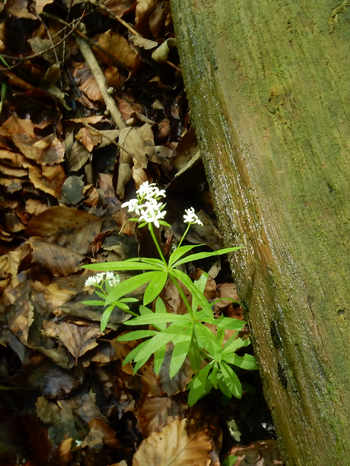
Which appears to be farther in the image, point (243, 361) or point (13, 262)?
point (13, 262)

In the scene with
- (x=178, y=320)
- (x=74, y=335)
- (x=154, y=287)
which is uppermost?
(x=154, y=287)

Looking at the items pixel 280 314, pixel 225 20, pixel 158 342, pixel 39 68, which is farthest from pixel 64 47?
pixel 280 314

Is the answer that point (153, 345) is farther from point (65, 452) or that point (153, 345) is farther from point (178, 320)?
point (65, 452)

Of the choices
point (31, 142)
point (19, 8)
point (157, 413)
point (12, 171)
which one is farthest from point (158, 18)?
point (157, 413)

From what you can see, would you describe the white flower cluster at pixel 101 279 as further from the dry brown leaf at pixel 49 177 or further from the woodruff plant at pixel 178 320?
the dry brown leaf at pixel 49 177

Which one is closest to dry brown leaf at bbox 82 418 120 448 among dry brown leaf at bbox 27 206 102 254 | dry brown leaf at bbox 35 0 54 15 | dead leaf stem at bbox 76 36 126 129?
dry brown leaf at bbox 27 206 102 254
